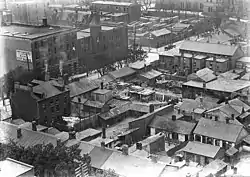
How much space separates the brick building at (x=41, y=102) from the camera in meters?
31.5

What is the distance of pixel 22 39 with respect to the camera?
4184 cm

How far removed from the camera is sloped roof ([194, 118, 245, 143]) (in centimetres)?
2800

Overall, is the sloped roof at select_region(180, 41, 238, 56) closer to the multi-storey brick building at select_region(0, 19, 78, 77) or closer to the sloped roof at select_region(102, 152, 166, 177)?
the multi-storey brick building at select_region(0, 19, 78, 77)

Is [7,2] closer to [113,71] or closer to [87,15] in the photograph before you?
[87,15]

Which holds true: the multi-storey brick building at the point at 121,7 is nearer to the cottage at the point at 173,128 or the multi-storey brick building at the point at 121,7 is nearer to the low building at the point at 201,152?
the cottage at the point at 173,128

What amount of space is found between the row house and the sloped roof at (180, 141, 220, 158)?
61.4 ft

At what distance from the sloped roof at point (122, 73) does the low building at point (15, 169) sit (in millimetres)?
24543

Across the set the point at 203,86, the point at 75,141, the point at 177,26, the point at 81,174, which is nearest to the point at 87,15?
the point at 177,26

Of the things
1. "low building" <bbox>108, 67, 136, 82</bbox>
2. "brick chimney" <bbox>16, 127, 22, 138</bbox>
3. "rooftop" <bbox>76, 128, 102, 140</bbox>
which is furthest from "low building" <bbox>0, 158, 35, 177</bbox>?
"low building" <bbox>108, 67, 136, 82</bbox>

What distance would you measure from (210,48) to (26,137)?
25130 millimetres

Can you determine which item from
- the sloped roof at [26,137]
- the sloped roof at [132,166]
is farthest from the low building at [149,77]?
the sloped roof at [132,166]

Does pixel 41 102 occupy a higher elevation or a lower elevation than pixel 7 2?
lower

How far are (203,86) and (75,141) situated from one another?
14910 millimetres

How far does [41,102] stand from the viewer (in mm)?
31438
